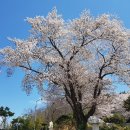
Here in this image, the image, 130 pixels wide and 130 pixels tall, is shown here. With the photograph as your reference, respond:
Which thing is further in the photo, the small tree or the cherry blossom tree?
the small tree

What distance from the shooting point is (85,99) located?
87.0 feet

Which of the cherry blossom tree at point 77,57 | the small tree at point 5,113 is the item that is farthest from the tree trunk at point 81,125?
the small tree at point 5,113

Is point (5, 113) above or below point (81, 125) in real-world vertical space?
above

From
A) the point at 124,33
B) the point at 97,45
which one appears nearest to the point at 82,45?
the point at 97,45

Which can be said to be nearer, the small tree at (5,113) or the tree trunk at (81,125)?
the tree trunk at (81,125)

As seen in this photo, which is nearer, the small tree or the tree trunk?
the tree trunk

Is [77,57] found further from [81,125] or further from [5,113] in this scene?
[5,113]

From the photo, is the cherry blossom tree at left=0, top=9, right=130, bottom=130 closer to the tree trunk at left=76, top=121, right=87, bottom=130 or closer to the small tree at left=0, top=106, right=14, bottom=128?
the tree trunk at left=76, top=121, right=87, bottom=130

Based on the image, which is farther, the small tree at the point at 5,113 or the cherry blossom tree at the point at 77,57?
the small tree at the point at 5,113

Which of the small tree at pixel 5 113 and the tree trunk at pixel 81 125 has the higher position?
the small tree at pixel 5 113

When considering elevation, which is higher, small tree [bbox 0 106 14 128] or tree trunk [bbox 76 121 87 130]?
small tree [bbox 0 106 14 128]

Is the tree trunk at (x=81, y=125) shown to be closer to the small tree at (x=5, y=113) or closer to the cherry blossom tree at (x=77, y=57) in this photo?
the cherry blossom tree at (x=77, y=57)

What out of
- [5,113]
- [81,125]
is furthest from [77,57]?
[5,113]

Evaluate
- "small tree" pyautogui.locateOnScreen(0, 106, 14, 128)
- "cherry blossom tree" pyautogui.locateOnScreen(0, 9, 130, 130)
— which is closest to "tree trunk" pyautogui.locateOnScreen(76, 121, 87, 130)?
"cherry blossom tree" pyautogui.locateOnScreen(0, 9, 130, 130)
